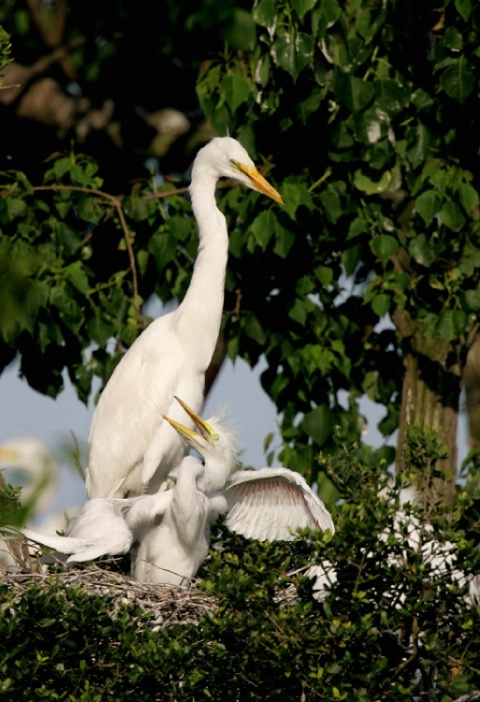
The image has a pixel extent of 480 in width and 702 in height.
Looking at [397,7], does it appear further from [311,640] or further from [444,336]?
[311,640]

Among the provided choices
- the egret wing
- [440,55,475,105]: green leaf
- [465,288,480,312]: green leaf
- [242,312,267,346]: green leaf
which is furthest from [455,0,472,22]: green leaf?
the egret wing

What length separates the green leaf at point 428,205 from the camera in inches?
186

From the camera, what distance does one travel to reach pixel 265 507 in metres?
4.00

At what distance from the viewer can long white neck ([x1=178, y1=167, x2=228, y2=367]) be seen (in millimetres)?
4527

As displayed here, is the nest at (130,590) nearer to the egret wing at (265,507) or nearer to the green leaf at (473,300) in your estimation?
the egret wing at (265,507)

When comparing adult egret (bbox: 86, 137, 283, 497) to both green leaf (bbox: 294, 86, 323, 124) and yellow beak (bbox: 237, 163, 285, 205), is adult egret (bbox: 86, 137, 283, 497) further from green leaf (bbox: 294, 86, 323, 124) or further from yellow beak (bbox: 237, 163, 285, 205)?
green leaf (bbox: 294, 86, 323, 124)

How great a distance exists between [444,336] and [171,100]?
1960 millimetres

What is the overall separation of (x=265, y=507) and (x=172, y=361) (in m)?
0.77

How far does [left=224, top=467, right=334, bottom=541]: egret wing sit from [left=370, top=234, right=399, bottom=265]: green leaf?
1.26 m

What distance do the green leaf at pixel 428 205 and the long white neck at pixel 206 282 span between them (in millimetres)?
785

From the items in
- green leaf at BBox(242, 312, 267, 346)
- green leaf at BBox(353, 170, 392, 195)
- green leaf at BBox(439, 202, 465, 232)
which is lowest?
green leaf at BBox(242, 312, 267, 346)

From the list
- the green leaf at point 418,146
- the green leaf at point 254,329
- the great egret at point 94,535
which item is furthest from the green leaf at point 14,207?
the great egret at point 94,535

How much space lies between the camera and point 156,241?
207 inches

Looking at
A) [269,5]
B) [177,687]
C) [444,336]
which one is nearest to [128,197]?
[269,5]
